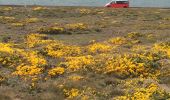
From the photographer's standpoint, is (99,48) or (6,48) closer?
(6,48)

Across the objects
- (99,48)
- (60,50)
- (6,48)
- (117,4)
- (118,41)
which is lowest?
(117,4)

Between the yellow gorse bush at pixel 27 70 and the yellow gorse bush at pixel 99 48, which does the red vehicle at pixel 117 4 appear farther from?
the yellow gorse bush at pixel 27 70

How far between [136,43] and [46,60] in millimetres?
10136

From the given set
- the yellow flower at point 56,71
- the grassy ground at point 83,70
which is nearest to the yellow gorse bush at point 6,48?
the grassy ground at point 83,70

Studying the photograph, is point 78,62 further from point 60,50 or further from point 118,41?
point 118,41

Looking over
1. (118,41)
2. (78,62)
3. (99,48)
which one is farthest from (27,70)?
(118,41)

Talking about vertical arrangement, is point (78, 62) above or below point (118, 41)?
above

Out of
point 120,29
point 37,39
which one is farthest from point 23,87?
point 120,29

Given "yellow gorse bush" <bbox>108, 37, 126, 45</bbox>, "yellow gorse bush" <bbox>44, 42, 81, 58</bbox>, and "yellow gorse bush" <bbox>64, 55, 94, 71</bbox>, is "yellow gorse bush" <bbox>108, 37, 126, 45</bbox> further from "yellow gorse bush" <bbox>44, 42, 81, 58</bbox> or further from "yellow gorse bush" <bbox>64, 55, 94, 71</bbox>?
"yellow gorse bush" <bbox>64, 55, 94, 71</bbox>

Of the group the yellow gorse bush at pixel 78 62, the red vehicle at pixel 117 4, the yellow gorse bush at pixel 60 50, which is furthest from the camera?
the red vehicle at pixel 117 4

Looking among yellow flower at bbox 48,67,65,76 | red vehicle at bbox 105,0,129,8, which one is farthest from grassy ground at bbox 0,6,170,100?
red vehicle at bbox 105,0,129,8

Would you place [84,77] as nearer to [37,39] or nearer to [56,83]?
[56,83]

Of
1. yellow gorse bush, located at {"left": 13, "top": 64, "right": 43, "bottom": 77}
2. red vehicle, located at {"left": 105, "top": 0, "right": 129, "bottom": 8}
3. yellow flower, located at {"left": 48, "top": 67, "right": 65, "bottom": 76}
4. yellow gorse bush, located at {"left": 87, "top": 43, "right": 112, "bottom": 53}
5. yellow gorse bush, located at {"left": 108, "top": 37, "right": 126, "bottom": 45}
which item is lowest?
red vehicle, located at {"left": 105, "top": 0, "right": 129, "bottom": 8}

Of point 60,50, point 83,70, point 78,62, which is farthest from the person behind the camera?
point 60,50
